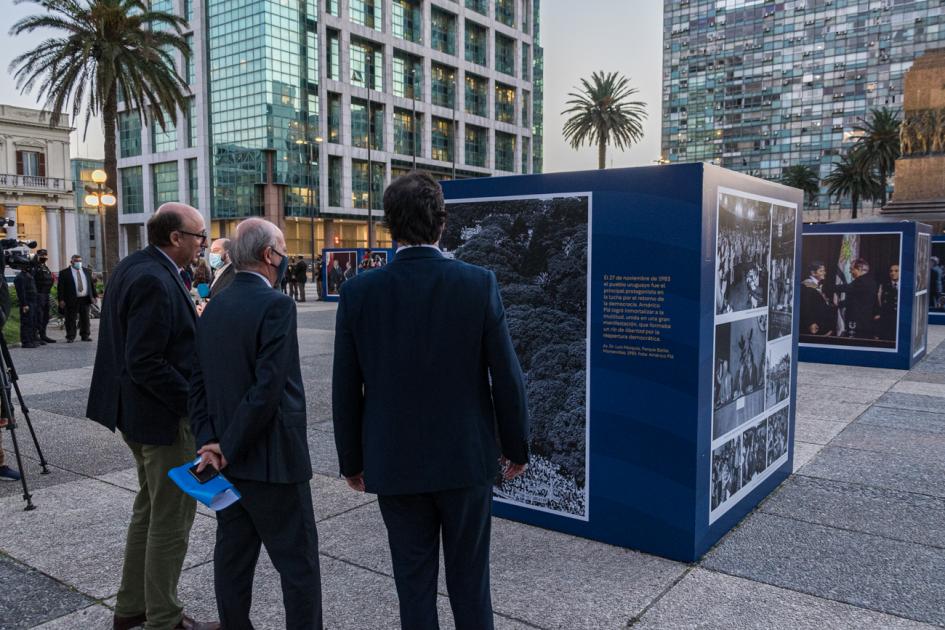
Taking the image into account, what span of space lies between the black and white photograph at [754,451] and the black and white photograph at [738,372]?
12 centimetres

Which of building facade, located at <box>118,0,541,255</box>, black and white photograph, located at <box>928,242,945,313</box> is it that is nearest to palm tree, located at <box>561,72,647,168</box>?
building facade, located at <box>118,0,541,255</box>

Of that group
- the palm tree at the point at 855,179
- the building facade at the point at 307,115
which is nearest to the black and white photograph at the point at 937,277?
the building facade at the point at 307,115

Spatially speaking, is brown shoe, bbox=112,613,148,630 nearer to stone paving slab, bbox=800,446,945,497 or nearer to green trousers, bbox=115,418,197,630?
green trousers, bbox=115,418,197,630

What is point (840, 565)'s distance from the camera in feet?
12.6

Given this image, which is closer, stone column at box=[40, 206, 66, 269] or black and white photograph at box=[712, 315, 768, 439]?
black and white photograph at box=[712, 315, 768, 439]

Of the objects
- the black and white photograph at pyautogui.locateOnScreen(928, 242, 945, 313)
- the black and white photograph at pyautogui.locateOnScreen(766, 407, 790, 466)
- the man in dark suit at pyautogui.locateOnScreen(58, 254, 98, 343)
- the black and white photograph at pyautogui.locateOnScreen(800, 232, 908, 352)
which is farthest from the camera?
the black and white photograph at pyautogui.locateOnScreen(928, 242, 945, 313)

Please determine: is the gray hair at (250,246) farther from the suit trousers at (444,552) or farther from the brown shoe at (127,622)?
the brown shoe at (127,622)

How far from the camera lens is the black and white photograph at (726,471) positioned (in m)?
4.15

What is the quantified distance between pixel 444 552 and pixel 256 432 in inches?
32.5

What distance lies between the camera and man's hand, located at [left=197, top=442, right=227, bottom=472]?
261cm

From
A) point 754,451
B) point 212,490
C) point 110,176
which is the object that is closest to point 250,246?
point 212,490

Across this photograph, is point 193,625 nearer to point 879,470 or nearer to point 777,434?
point 777,434

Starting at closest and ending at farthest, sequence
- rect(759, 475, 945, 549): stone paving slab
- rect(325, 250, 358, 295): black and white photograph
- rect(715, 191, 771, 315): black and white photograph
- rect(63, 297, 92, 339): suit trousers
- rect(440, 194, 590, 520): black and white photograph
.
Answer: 1. rect(715, 191, 771, 315): black and white photograph
2. rect(440, 194, 590, 520): black and white photograph
3. rect(759, 475, 945, 549): stone paving slab
4. rect(63, 297, 92, 339): suit trousers
5. rect(325, 250, 358, 295): black and white photograph

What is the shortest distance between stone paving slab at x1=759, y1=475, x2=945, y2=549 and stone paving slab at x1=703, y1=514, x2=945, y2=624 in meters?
0.15
